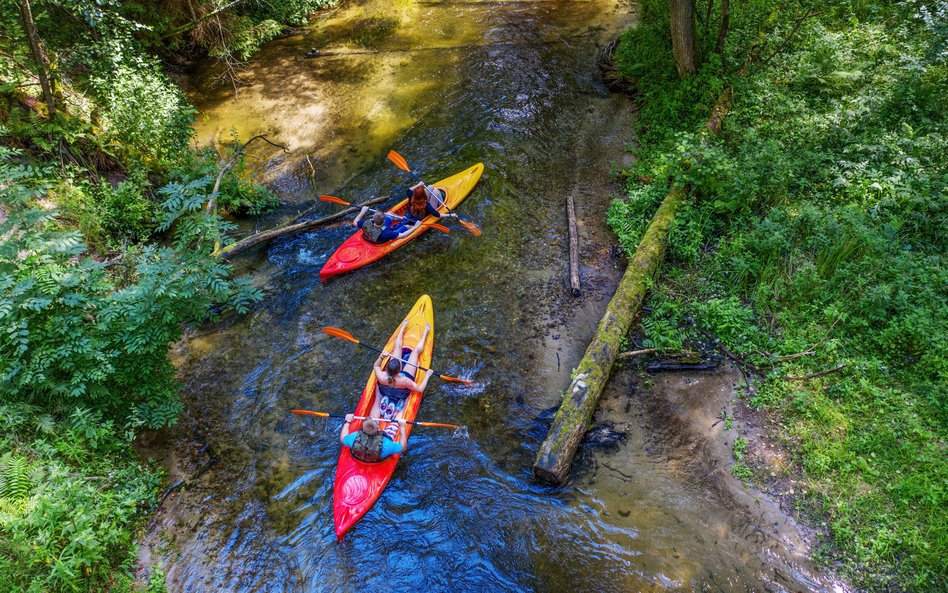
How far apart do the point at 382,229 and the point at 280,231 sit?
1.95 meters

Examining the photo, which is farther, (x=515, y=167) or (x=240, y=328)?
(x=515, y=167)

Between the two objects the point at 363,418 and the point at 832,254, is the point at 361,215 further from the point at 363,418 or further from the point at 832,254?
the point at 832,254

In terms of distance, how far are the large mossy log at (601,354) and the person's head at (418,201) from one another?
12.3 ft

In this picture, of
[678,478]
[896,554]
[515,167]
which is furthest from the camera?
[515,167]

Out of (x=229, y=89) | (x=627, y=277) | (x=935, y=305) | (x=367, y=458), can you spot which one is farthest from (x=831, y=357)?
(x=229, y=89)

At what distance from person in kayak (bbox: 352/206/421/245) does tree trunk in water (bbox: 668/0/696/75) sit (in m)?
6.87

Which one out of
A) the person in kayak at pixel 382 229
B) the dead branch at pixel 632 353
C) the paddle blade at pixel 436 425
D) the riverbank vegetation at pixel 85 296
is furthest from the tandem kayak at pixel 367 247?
the dead branch at pixel 632 353

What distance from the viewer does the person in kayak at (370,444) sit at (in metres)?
5.48

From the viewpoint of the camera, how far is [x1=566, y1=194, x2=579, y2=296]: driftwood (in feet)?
24.1

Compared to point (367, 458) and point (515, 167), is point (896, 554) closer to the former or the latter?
point (367, 458)

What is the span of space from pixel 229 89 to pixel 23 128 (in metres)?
5.77

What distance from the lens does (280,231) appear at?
8508 millimetres

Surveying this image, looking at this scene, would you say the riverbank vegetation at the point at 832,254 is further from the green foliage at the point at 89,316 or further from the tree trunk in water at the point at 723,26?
the green foliage at the point at 89,316

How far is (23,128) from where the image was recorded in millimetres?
7492
